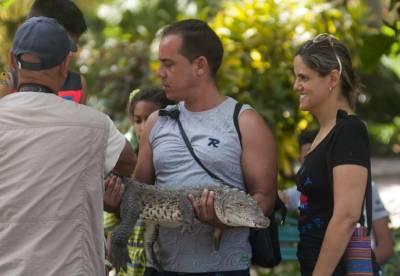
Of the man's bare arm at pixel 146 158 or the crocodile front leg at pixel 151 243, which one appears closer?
the crocodile front leg at pixel 151 243

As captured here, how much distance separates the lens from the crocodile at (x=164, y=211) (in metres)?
4.14

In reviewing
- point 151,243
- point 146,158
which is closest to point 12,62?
point 146,158

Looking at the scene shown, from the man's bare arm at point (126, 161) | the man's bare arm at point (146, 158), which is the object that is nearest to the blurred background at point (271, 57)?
the man's bare arm at point (146, 158)

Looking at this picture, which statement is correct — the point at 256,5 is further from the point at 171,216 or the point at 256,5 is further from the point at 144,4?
the point at 144,4

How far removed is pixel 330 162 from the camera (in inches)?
160

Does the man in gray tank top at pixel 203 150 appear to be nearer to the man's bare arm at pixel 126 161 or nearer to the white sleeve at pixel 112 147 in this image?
→ the man's bare arm at pixel 126 161

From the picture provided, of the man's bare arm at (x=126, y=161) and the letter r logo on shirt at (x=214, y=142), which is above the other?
the man's bare arm at (x=126, y=161)

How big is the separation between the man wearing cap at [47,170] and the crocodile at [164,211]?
66cm

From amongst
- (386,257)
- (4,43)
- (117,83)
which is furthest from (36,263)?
(4,43)

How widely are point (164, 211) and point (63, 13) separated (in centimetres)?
116

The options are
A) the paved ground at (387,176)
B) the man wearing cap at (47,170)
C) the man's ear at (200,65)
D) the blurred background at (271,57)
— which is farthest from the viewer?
the paved ground at (387,176)

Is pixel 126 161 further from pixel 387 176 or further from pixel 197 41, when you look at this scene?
pixel 387 176

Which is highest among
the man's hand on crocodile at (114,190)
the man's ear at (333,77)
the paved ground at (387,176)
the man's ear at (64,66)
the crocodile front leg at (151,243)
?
the man's ear at (64,66)

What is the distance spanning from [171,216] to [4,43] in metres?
12.7
